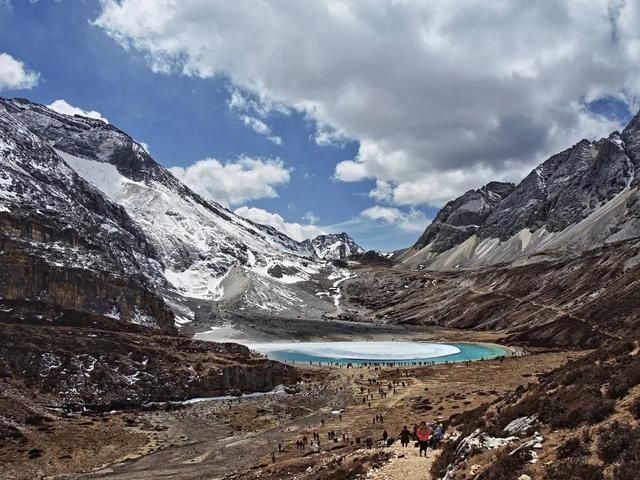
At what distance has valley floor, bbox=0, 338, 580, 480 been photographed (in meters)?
35.0

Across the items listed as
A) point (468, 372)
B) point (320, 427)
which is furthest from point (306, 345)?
point (320, 427)

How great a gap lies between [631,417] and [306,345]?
14108cm

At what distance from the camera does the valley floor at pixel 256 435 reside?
1379 inches

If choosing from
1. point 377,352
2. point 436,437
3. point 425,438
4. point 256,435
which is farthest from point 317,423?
point 377,352

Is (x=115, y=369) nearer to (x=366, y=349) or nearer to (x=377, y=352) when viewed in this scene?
(x=377, y=352)

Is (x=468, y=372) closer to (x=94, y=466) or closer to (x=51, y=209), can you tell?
(x=94, y=466)

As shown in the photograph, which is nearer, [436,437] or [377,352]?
[436,437]

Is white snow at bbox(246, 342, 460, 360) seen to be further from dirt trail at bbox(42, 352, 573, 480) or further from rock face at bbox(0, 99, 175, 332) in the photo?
dirt trail at bbox(42, 352, 573, 480)

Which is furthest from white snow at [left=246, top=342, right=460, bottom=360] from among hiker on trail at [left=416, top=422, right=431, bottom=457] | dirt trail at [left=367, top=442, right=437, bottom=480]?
hiker on trail at [left=416, top=422, right=431, bottom=457]

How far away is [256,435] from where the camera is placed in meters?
53.2

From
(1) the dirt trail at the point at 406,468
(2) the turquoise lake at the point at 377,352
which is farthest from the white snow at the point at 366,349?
(1) the dirt trail at the point at 406,468

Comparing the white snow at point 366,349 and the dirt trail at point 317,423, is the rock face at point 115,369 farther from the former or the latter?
the white snow at point 366,349

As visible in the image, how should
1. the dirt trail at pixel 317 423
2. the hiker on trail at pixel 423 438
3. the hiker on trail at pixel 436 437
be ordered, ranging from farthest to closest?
1. the dirt trail at pixel 317 423
2. the hiker on trail at pixel 436 437
3. the hiker on trail at pixel 423 438

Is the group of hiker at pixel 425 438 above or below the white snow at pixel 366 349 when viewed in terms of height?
below
